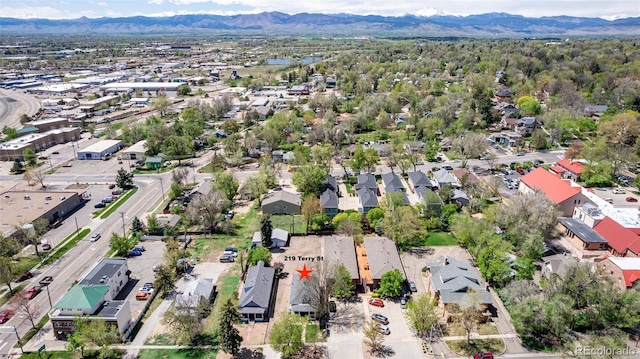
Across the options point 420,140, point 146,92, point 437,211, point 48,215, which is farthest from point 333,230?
point 146,92

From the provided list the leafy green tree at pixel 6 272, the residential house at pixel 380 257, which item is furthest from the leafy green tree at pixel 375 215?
the leafy green tree at pixel 6 272

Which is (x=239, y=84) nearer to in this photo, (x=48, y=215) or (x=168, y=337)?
(x=48, y=215)

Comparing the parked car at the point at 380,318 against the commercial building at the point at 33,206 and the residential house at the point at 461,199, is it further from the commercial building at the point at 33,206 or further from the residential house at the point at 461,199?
the commercial building at the point at 33,206

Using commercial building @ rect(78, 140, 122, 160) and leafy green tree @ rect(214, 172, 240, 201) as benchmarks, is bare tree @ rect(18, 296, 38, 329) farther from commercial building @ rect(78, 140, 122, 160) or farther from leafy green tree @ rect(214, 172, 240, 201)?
commercial building @ rect(78, 140, 122, 160)

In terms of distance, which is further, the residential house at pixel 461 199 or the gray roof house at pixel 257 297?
the residential house at pixel 461 199

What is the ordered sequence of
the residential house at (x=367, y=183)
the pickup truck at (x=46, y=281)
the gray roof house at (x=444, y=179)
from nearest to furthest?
the pickup truck at (x=46, y=281) → the residential house at (x=367, y=183) → the gray roof house at (x=444, y=179)

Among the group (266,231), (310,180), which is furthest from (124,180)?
(266,231)

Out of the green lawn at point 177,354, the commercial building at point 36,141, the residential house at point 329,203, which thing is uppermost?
the commercial building at point 36,141

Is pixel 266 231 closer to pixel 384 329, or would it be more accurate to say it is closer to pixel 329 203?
pixel 329 203

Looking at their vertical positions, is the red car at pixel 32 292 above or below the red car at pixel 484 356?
above
